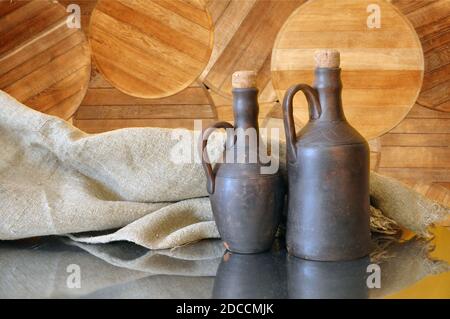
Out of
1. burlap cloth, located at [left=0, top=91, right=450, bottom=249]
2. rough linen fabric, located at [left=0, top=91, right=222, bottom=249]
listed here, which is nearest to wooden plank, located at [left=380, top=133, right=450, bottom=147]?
burlap cloth, located at [left=0, top=91, right=450, bottom=249]

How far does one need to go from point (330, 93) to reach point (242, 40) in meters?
1.33

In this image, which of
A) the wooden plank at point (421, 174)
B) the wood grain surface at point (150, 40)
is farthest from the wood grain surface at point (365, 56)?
the wood grain surface at point (150, 40)

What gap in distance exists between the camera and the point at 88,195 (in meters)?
1.12

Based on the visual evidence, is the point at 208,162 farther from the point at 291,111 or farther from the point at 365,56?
the point at 365,56

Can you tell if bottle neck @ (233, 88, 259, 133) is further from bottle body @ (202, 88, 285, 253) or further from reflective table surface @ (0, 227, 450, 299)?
reflective table surface @ (0, 227, 450, 299)

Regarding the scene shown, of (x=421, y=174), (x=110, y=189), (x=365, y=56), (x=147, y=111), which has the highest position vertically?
(x=365, y=56)

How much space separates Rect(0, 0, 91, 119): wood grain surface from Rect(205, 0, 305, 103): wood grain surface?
48cm

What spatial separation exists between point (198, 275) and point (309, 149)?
26 centimetres

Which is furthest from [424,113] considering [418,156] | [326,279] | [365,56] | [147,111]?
[326,279]

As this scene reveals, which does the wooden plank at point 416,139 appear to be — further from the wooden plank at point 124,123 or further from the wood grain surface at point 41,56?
the wood grain surface at point 41,56

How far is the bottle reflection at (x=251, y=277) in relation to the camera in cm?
79

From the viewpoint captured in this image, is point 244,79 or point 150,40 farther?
point 150,40

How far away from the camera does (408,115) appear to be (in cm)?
218

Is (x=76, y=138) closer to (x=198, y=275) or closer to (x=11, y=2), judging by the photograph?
(x=198, y=275)
